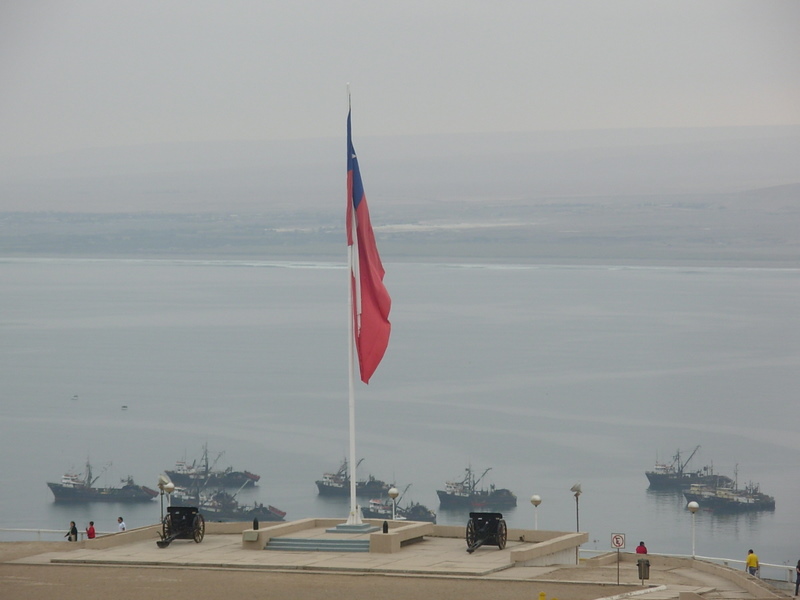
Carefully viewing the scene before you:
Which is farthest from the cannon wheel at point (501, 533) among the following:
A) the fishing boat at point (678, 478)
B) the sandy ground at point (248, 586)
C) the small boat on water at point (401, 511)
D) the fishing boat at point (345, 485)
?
the fishing boat at point (678, 478)

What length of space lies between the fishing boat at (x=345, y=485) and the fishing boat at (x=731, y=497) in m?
22.7

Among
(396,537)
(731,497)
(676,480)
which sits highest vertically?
(396,537)

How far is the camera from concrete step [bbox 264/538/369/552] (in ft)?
86.6

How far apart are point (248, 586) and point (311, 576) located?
1.59 metres

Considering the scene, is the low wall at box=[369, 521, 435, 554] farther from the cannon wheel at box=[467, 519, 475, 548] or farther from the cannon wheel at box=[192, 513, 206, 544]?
the cannon wheel at box=[192, 513, 206, 544]

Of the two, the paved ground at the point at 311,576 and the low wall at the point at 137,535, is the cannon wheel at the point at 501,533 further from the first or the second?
the low wall at the point at 137,535

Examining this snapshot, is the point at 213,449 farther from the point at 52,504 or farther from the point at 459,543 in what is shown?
the point at 459,543

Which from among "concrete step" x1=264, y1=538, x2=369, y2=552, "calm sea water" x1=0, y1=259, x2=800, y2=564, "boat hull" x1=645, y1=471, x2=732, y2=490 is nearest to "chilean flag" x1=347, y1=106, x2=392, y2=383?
"concrete step" x1=264, y1=538, x2=369, y2=552

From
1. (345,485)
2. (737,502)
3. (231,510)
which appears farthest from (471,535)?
(737,502)

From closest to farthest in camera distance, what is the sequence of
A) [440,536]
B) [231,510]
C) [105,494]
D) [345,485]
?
1. [440,536]
2. [345,485]
3. [231,510]
4. [105,494]

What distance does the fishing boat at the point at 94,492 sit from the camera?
89250 mm

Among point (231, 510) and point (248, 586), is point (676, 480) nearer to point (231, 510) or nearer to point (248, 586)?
point (231, 510)

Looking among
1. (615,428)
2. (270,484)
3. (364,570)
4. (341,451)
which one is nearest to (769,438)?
(615,428)

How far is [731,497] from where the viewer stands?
87.4m
